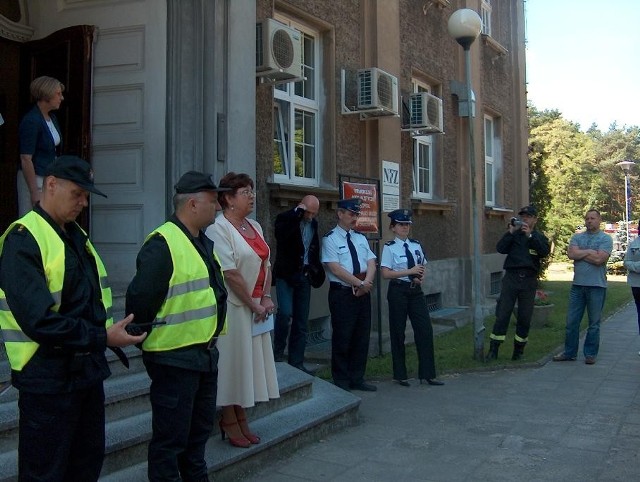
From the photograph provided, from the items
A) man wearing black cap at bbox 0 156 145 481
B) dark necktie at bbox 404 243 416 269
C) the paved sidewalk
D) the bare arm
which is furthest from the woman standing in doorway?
the bare arm

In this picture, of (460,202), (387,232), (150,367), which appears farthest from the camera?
(460,202)

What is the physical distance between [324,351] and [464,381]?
6.17ft

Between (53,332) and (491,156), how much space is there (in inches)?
606

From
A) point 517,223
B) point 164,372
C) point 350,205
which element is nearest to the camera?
point 164,372

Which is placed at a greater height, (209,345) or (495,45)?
(495,45)

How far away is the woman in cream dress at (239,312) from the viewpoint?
15.9ft

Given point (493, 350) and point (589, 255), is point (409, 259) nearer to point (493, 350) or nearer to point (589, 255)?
point (493, 350)

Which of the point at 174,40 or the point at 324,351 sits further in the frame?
the point at 324,351

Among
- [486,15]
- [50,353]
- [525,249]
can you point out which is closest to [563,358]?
[525,249]

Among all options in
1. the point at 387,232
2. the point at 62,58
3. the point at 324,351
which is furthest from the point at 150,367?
the point at 387,232

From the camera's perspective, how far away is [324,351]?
30.1 feet

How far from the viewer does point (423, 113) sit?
11852 millimetres

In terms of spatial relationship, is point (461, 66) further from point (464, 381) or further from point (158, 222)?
point (158, 222)

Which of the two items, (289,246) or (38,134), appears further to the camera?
(289,246)
